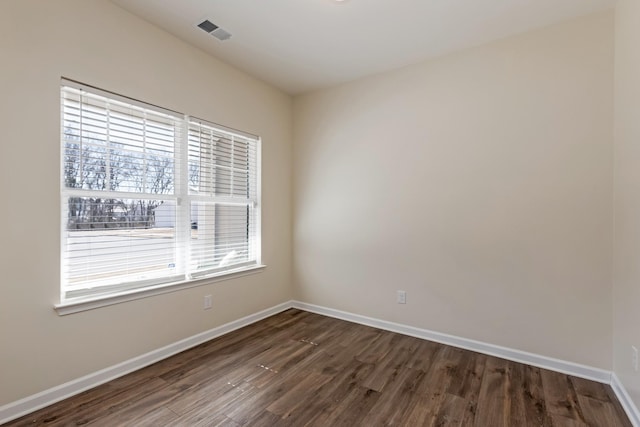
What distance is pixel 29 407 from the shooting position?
71.4 inches

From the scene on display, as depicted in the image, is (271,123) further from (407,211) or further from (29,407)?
(29,407)

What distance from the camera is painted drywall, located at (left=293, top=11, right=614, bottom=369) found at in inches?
88.9

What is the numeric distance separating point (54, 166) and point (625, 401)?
4.05 meters

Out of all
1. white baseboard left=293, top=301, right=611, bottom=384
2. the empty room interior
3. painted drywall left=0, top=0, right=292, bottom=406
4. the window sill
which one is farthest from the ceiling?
white baseboard left=293, top=301, right=611, bottom=384

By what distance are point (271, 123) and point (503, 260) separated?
9.44 feet

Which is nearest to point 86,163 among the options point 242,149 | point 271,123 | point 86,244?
point 86,244

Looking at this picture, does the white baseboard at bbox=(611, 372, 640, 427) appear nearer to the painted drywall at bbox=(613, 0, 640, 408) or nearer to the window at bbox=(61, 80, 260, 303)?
the painted drywall at bbox=(613, 0, 640, 408)

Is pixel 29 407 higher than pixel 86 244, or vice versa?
pixel 86 244

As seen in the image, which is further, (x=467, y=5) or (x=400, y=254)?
(x=400, y=254)

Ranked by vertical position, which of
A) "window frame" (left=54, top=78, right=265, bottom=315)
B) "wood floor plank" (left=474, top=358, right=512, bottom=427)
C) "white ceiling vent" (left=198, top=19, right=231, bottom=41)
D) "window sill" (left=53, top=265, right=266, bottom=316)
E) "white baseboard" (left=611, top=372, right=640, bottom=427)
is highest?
"white ceiling vent" (left=198, top=19, right=231, bottom=41)

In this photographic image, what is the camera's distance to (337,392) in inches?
82.0

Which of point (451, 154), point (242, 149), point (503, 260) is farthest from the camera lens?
point (242, 149)

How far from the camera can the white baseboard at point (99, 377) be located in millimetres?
1778

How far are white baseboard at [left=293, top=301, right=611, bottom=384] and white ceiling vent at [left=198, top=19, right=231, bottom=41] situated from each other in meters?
3.07
